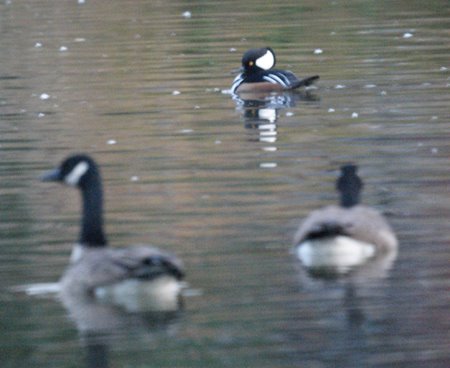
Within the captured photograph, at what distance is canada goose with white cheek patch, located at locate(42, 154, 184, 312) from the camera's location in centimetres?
929

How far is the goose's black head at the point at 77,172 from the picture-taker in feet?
33.6

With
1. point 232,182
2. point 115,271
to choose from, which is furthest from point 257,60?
point 115,271

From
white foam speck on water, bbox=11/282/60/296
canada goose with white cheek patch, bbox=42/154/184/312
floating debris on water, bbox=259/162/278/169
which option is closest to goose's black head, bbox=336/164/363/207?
canada goose with white cheek patch, bbox=42/154/184/312

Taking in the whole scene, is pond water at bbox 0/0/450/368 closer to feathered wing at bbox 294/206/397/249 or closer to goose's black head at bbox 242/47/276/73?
feathered wing at bbox 294/206/397/249

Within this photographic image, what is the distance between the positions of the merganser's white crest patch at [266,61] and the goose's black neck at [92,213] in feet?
35.5

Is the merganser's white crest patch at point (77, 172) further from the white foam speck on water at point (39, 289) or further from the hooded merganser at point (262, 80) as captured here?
the hooded merganser at point (262, 80)

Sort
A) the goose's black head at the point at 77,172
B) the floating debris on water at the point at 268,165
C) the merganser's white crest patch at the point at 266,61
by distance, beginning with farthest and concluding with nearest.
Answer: the merganser's white crest patch at the point at 266,61 < the floating debris on water at the point at 268,165 < the goose's black head at the point at 77,172

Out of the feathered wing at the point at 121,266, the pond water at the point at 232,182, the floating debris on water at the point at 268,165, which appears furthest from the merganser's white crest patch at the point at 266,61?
the feathered wing at the point at 121,266

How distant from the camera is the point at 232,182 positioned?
1337cm

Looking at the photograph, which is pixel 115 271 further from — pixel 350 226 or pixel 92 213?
pixel 350 226

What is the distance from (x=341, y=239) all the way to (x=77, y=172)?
1818 mm

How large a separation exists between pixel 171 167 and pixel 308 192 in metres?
1.93

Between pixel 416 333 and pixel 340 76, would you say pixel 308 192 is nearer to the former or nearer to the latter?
pixel 416 333

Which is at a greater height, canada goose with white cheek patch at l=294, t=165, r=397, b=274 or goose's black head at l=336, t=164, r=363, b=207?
goose's black head at l=336, t=164, r=363, b=207
